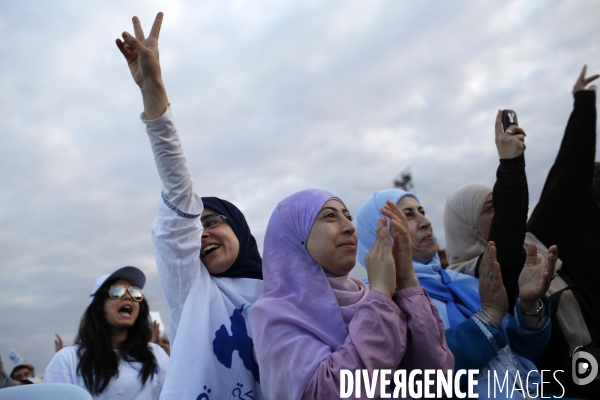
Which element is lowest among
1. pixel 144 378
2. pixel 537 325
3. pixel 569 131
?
pixel 144 378

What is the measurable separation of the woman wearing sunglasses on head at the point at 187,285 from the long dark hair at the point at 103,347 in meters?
1.38

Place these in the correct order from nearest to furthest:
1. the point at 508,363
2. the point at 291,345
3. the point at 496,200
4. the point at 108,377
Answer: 1. the point at 291,345
2. the point at 508,363
3. the point at 496,200
4. the point at 108,377

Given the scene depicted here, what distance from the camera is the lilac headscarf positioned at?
174cm

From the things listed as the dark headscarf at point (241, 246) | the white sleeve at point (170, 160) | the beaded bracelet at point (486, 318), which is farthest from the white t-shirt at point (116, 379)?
the beaded bracelet at point (486, 318)

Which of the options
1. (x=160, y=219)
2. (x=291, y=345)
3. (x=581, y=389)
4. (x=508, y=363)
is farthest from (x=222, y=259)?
(x=581, y=389)

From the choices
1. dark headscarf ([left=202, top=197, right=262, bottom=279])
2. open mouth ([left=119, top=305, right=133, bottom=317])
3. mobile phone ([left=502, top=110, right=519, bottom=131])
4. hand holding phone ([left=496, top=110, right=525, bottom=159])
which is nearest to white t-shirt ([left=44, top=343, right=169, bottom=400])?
open mouth ([left=119, top=305, right=133, bottom=317])

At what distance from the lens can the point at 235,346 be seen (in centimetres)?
215

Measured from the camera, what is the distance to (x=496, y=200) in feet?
8.34

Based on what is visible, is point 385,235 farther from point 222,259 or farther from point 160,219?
point 160,219

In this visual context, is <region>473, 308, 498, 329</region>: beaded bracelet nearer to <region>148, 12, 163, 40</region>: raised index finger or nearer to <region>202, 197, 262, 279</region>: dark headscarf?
<region>202, 197, 262, 279</region>: dark headscarf

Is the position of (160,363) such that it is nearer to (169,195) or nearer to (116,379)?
(116,379)

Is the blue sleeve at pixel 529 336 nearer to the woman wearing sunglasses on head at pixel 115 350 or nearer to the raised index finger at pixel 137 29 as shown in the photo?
the raised index finger at pixel 137 29

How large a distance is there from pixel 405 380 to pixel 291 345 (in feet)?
1.59

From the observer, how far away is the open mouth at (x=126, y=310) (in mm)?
3799
